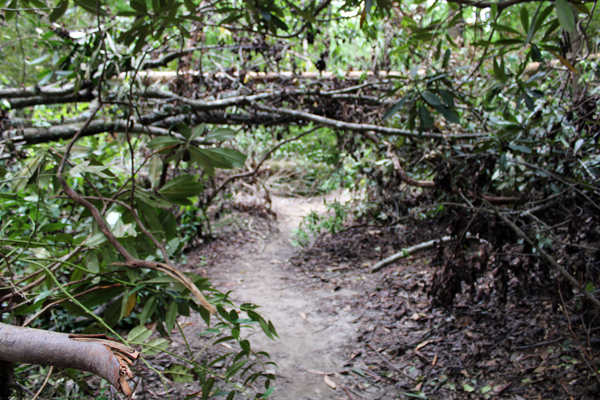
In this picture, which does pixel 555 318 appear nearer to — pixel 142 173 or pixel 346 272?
pixel 346 272

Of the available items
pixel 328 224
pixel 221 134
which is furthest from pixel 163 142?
pixel 328 224

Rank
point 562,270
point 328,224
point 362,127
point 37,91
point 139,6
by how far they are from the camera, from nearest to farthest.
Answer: point 139,6 < point 562,270 < point 362,127 < point 37,91 < point 328,224

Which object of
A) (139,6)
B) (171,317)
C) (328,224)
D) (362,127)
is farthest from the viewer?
(328,224)

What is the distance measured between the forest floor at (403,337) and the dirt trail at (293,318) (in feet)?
0.03

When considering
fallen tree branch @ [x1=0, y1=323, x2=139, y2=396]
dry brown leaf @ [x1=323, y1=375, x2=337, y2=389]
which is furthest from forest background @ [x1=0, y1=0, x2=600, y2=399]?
dry brown leaf @ [x1=323, y1=375, x2=337, y2=389]

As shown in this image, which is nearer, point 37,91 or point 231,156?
point 231,156

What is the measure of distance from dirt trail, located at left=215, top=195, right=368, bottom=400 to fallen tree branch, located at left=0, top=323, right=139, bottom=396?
197cm

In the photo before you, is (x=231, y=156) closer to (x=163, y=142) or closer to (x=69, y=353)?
(x=163, y=142)

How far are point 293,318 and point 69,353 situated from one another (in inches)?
116

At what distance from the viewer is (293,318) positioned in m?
3.34

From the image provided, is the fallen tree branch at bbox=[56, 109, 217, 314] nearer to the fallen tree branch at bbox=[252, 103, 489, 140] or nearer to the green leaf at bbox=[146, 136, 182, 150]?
the green leaf at bbox=[146, 136, 182, 150]

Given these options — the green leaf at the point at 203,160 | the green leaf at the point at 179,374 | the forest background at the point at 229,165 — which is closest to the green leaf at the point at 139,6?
the forest background at the point at 229,165

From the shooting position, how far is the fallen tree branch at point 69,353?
0.54 meters

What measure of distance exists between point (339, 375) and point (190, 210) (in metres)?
3.47
